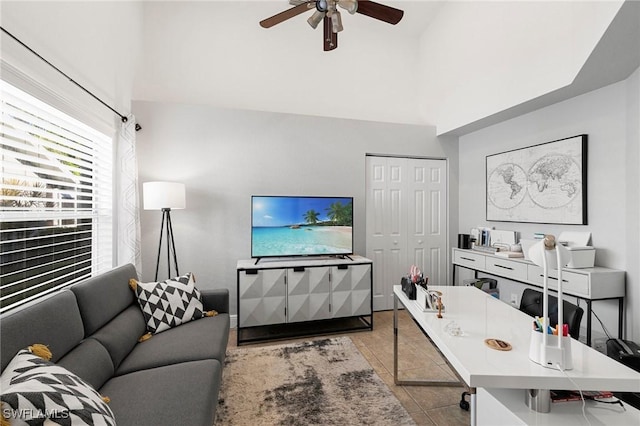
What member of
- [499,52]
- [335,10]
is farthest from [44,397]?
[499,52]

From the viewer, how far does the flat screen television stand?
3229mm

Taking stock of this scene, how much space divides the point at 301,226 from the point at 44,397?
8.36 feet

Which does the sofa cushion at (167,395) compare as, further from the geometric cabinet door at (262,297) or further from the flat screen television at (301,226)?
the flat screen television at (301,226)

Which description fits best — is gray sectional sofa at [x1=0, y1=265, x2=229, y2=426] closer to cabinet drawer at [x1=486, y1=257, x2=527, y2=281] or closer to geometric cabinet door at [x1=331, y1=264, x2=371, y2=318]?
geometric cabinet door at [x1=331, y1=264, x2=371, y2=318]

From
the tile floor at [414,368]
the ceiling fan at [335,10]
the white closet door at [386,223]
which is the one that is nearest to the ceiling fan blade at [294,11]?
the ceiling fan at [335,10]

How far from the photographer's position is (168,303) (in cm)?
226

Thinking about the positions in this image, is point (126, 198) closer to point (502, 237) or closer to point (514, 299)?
point (502, 237)

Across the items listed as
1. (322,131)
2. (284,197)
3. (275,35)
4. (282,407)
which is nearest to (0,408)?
(282,407)

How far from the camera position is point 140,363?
1.72 meters

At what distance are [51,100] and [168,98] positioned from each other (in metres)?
1.67

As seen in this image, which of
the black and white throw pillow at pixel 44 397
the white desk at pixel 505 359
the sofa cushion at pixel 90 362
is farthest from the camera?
the sofa cushion at pixel 90 362

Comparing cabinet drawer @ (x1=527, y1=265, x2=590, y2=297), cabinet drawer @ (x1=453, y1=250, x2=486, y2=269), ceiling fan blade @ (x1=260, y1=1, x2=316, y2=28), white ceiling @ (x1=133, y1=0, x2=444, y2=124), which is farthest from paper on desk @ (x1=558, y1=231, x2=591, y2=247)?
ceiling fan blade @ (x1=260, y1=1, x2=316, y2=28)

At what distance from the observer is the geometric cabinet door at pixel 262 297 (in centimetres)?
297

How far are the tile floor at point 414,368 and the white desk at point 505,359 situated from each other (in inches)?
26.6
